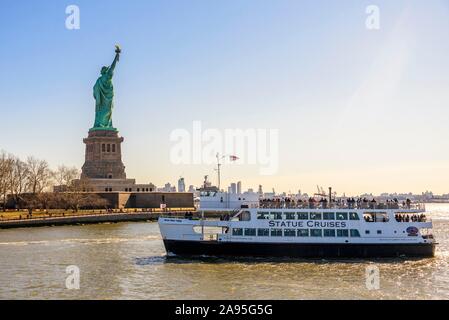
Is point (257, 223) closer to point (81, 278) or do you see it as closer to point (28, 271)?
point (81, 278)

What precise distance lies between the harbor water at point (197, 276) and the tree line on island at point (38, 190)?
45.0m

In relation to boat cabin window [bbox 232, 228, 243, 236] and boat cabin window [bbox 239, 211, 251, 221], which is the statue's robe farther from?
boat cabin window [bbox 232, 228, 243, 236]

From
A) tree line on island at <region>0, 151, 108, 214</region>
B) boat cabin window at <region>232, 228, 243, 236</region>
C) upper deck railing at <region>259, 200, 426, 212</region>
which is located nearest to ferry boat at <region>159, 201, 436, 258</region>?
boat cabin window at <region>232, 228, 243, 236</region>

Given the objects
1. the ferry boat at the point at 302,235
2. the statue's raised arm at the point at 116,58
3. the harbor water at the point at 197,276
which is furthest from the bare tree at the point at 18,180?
the ferry boat at the point at 302,235

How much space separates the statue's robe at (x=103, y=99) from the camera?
115062mm

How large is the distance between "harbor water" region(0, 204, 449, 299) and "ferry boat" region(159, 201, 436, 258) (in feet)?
3.97

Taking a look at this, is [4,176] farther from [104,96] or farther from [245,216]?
[245,216]

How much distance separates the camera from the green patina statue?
4530 inches

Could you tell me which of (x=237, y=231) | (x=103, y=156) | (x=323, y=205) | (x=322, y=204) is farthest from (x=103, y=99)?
(x=323, y=205)

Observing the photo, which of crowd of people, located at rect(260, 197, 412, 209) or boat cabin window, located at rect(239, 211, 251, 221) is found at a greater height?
crowd of people, located at rect(260, 197, 412, 209)

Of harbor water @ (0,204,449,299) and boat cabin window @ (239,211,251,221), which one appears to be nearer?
harbor water @ (0,204,449,299)

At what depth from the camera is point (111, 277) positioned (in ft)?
125

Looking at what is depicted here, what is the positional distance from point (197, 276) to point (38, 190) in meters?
73.4

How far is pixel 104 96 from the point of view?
4537 inches
